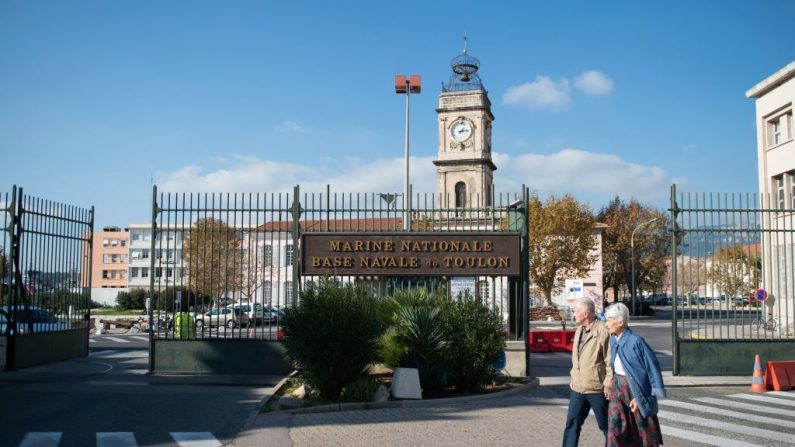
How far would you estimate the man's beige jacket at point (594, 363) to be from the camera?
20.8 ft

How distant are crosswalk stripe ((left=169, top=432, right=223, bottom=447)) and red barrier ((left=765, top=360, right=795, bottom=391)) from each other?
10.4 meters

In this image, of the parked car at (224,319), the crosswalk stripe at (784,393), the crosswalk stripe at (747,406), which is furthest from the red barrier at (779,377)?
the parked car at (224,319)

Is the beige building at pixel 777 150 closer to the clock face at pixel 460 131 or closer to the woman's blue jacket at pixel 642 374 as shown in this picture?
the woman's blue jacket at pixel 642 374

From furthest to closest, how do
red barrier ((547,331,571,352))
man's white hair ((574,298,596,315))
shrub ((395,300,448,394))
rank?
red barrier ((547,331,571,352)) → shrub ((395,300,448,394)) → man's white hair ((574,298,596,315))

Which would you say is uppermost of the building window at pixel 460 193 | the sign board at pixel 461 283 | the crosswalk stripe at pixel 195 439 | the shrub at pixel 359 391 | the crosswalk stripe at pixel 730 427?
the building window at pixel 460 193

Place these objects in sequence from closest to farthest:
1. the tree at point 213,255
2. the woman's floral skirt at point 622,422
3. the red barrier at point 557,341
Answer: the woman's floral skirt at point 622,422, the tree at point 213,255, the red barrier at point 557,341

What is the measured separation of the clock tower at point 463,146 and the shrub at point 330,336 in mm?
47837

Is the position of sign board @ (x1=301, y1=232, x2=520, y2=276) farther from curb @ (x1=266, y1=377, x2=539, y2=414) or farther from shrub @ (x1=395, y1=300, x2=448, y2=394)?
curb @ (x1=266, y1=377, x2=539, y2=414)

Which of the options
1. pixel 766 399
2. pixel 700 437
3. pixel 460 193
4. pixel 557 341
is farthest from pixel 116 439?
pixel 460 193

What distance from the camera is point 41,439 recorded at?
8.01 metres

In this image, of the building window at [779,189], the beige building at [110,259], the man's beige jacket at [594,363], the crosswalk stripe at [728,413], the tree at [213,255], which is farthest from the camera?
the beige building at [110,259]

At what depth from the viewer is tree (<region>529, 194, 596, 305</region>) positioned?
45688 millimetres

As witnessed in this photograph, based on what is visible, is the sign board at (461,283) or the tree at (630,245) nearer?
the sign board at (461,283)

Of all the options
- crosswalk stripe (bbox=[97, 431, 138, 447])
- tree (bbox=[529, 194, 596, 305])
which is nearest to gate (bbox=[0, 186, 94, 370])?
crosswalk stripe (bbox=[97, 431, 138, 447])
